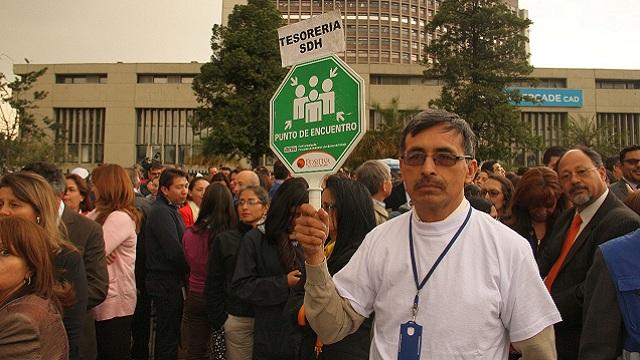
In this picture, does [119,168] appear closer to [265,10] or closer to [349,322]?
[349,322]

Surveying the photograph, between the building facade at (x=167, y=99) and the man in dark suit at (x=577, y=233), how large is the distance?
161 ft

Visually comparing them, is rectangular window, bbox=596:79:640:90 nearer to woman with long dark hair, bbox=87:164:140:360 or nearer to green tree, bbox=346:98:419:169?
green tree, bbox=346:98:419:169

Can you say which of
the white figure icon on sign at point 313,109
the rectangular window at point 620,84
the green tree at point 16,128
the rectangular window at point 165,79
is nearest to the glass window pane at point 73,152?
the rectangular window at point 165,79

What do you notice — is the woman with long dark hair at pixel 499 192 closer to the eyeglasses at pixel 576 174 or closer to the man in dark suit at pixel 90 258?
the eyeglasses at pixel 576 174

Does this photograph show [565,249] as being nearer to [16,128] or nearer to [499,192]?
[499,192]

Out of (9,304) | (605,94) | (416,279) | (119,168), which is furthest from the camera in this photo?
(605,94)

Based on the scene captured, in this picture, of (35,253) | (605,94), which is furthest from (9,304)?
(605,94)

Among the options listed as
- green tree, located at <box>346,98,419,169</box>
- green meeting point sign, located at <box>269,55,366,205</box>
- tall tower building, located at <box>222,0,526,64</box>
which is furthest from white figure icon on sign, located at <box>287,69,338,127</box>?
tall tower building, located at <box>222,0,526,64</box>

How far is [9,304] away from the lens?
2.56m

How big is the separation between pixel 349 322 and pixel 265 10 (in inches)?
1347

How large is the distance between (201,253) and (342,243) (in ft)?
8.11

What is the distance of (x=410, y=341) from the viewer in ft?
6.37

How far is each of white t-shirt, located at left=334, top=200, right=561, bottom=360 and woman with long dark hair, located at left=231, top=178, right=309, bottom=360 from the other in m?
1.70

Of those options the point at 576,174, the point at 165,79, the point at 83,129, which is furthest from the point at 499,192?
the point at 83,129
